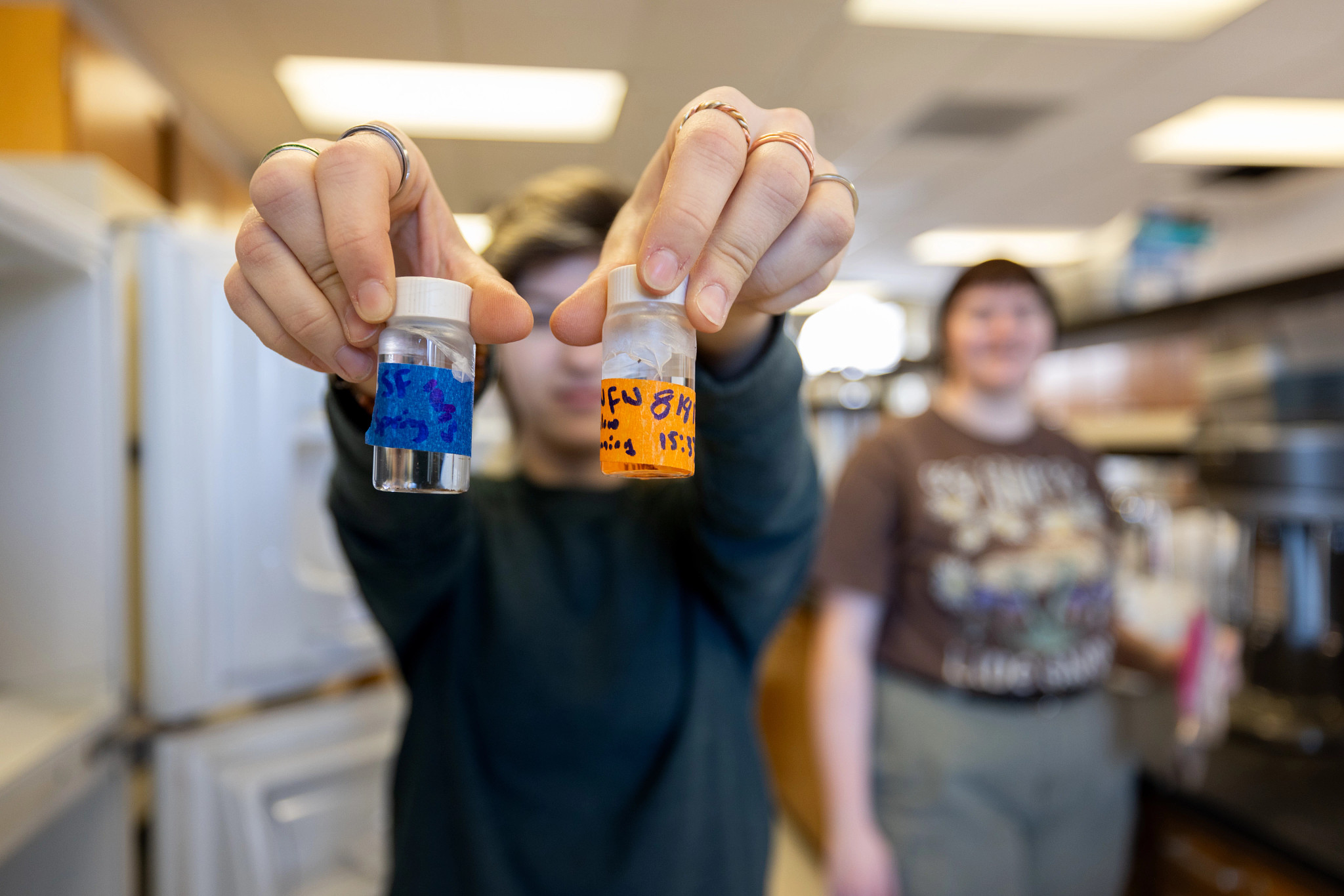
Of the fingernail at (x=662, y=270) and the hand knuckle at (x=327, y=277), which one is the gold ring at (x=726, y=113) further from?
the hand knuckle at (x=327, y=277)

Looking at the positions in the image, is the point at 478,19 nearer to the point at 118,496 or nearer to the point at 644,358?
the point at 644,358

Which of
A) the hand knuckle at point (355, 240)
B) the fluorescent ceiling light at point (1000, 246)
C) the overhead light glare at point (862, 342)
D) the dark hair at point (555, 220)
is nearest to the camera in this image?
the hand knuckle at point (355, 240)

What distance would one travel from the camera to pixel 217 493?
0.92m

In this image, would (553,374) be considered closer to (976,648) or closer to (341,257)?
(341,257)

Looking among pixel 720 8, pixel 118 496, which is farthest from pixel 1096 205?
pixel 118 496

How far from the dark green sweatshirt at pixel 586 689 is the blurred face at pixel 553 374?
4.0 inches

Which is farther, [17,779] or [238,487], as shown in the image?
[238,487]

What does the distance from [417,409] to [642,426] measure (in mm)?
105

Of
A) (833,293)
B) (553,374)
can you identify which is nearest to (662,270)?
(833,293)

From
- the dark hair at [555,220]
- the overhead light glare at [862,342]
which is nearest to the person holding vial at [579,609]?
the dark hair at [555,220]

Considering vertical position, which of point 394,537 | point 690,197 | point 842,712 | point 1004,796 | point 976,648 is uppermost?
point 690,197

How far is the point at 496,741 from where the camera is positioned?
75cm

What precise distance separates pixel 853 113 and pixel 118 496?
860 millimetres

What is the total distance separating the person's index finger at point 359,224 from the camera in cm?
33
